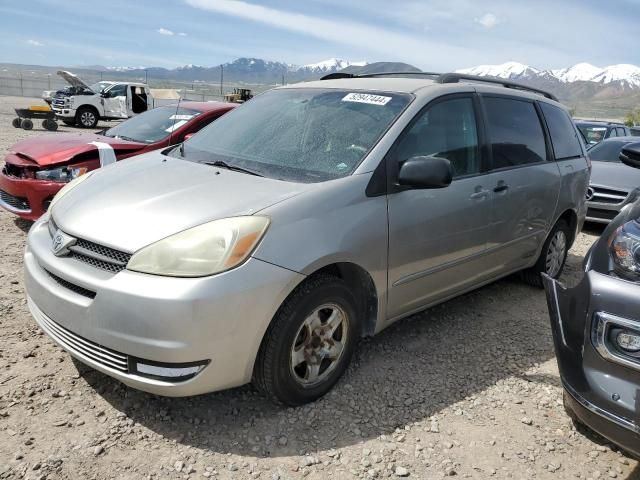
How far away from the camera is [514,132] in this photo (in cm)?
404

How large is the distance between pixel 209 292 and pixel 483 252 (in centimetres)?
222

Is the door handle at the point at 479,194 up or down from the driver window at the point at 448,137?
down

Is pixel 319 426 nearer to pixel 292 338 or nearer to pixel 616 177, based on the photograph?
pixel 292 338

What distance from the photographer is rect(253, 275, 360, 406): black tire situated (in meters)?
2.48

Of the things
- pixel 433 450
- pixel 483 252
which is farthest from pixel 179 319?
pixel 483 252

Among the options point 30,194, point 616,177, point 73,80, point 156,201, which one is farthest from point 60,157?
point 73,80

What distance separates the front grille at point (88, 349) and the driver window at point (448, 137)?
1.80 metres

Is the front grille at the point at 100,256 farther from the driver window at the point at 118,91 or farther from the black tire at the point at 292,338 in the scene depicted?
the driver window at the point at 118,91

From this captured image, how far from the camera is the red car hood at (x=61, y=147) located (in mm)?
5020

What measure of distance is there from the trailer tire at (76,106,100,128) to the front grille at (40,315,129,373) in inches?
732

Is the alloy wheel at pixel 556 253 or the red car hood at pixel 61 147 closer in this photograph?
the alloy wheel at pixel 556 253

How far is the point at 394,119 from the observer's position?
308cm

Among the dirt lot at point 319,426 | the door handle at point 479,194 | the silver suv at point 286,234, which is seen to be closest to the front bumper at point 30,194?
the dirt lot at point 319,426

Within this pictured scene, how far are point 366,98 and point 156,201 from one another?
149 centimetres
